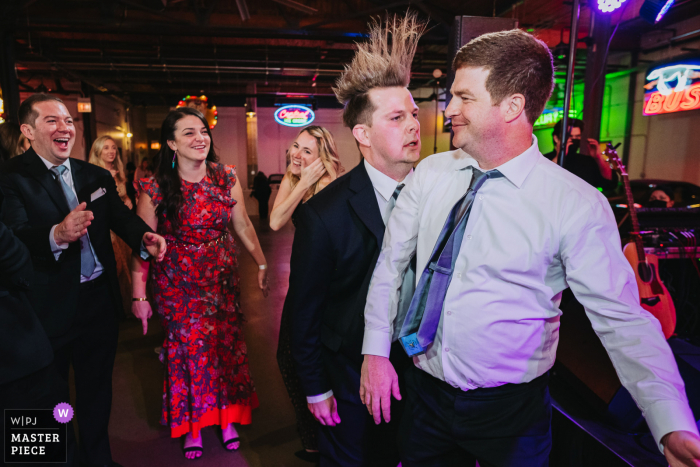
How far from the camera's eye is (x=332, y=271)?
4.82 ft

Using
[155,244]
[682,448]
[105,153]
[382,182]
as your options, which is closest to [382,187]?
[382,182]

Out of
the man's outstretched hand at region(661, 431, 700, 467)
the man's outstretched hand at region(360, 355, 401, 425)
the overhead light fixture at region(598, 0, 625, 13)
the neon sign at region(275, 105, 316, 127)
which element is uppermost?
the neon sign at region(275, 105, 316, 127)

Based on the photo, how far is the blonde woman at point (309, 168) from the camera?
260 centimetres

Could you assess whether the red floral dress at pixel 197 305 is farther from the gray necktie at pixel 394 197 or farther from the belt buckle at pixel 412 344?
the belt buckle at pixel 412 344

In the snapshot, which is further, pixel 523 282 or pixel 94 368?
pixel 94 368

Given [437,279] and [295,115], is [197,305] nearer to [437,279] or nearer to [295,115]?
[437,279]

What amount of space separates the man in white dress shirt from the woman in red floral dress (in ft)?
4.62

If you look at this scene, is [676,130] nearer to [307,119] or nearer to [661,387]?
[307,119]

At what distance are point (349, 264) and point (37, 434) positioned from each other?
1252mm

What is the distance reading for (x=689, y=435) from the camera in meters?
0.83

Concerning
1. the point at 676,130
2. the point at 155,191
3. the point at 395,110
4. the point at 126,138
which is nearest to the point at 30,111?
the point at 155,191

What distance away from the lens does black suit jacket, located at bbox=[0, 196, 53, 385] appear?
1.26m

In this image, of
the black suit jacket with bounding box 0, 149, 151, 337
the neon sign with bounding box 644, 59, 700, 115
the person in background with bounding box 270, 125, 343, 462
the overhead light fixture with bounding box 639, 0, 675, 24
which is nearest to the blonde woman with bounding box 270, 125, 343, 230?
the person in background with bounding box 270, 125, 343, 462

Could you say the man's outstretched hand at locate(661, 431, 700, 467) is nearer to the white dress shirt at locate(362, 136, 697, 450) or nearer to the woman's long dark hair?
the white dress shirt at locate(362, 136, 697, 450)
